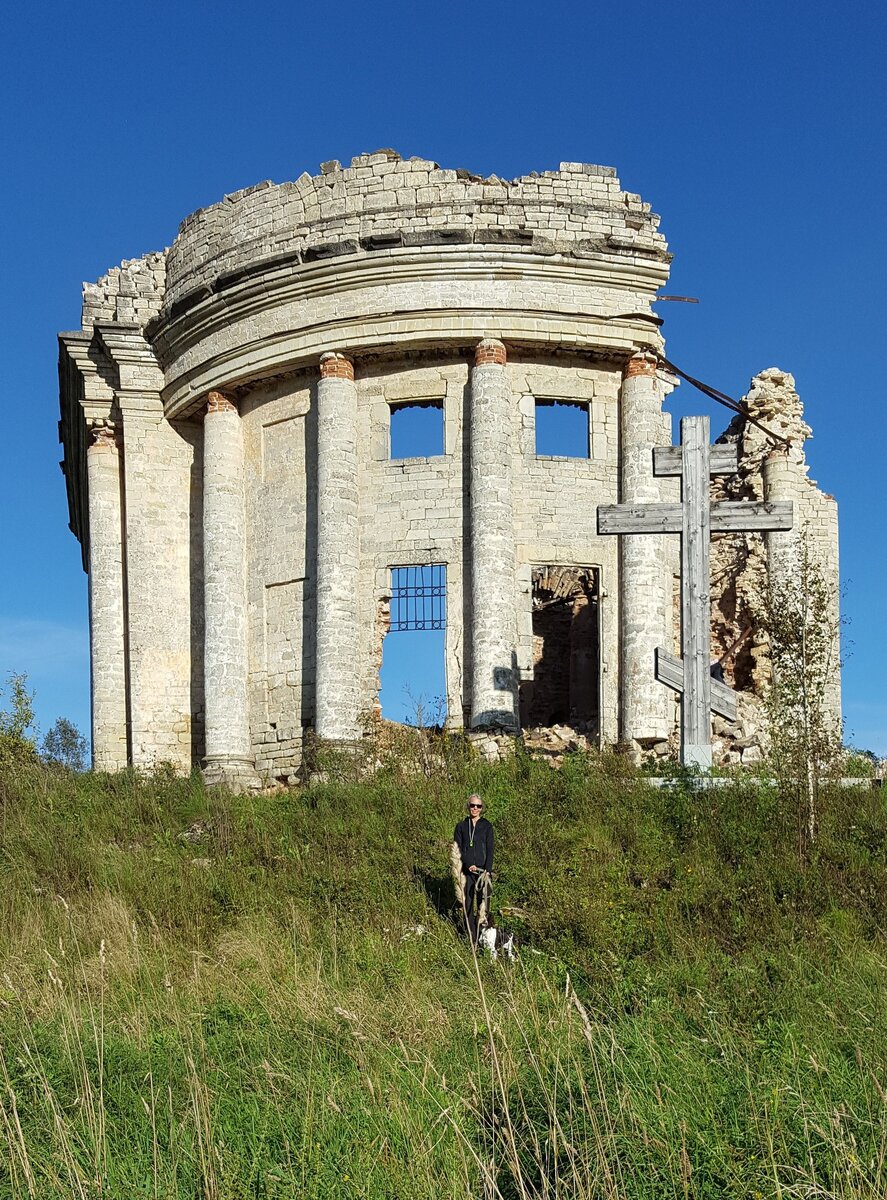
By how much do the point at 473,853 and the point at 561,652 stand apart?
44.5 feet

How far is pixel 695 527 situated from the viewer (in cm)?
1435

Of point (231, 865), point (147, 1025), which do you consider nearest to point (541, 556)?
point (231, 865)

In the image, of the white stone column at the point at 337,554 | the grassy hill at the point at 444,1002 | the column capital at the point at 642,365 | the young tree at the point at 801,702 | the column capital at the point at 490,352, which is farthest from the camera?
the column capital at the point at 642,365

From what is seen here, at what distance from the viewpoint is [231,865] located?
13109 millimetres

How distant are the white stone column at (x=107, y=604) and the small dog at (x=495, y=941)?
37.7 feet

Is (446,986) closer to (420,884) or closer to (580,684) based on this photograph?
(420,884)

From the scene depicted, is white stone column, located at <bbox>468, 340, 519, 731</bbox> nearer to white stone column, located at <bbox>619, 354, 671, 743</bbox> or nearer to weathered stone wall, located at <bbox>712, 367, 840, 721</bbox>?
white stone column, located at <bbox>619, 354, 671, 743</bbox>

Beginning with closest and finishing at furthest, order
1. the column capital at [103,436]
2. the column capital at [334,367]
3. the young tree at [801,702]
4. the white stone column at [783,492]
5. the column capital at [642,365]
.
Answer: the young tree at [801,702] → the column capital at [334,367] → the column capital at [642,365] → the white stone column at [783,492] → the column capital at [103,436]

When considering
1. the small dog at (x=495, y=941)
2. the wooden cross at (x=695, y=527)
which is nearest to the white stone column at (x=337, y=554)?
the wooden cross at (x=695, y=527)

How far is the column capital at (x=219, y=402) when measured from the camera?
66.5 feet

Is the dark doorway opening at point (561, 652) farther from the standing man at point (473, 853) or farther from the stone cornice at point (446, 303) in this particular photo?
the standing man at point (473, 853)

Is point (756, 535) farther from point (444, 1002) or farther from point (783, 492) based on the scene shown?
point (444, 1002)

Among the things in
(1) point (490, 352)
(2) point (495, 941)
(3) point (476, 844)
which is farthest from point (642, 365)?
(2) point (495, 941)

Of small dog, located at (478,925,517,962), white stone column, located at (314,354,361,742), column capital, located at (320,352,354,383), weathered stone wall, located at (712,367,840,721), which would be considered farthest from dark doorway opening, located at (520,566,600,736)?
small dog, located at (478,925,517,962)
